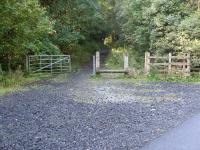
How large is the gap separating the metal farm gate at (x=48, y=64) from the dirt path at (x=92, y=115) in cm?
709

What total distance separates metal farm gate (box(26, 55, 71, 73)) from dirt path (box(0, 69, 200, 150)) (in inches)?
279

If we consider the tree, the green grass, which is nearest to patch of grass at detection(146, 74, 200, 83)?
the green grass

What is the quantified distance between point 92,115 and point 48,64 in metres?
15.9

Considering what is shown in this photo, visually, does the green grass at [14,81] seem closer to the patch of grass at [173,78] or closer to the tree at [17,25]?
the tree at [17,25]

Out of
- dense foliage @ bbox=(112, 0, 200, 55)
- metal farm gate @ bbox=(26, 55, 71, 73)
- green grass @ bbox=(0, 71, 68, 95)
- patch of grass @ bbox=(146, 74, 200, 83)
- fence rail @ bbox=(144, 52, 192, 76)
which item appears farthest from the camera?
metal farm gate @ bbox=(26, 55, 71, 73)

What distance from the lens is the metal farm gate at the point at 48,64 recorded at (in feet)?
86.3

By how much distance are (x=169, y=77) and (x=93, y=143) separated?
45.7 ft

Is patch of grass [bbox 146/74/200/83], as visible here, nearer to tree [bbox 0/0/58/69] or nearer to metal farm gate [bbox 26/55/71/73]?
tree [bbox 0/0/58/69]

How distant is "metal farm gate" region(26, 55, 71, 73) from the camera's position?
26.3 metres

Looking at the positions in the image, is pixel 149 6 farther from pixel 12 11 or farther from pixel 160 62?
pixel 12 11

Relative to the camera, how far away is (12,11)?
1852cm

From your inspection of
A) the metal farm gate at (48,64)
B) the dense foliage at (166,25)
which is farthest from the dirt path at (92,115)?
the metal farm gate at (48,64)

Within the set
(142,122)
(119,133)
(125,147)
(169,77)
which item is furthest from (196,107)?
(169,77)

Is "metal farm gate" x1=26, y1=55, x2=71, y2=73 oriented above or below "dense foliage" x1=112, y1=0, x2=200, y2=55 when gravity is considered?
below
